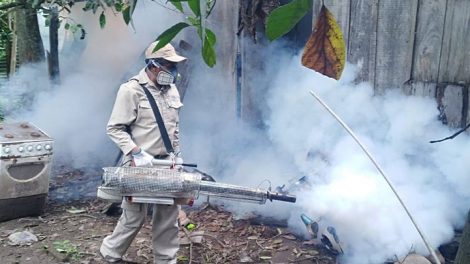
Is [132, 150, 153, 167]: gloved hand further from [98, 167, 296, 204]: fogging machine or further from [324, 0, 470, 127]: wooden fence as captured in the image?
[324, 0, 470, 127]: wooden fence

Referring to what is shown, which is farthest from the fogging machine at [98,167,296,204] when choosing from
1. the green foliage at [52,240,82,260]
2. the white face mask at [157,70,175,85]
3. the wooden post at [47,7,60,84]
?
the wooden post at [47,7,60,84]

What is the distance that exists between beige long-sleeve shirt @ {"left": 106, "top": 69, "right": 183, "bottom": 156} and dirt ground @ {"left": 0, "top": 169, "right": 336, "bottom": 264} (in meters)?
1.22

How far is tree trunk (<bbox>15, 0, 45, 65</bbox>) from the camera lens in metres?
9.07

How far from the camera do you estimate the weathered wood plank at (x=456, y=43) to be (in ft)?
14.5

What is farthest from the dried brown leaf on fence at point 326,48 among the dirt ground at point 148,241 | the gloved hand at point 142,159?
the dirt ground at point 148,241

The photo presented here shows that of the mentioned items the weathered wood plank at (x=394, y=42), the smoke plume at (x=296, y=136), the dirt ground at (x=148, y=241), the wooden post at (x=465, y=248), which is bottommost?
the dirt ground at (x=148, y=241)

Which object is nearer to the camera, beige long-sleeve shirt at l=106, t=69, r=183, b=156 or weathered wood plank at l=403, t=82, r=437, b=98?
weathered wood plank at l=403, t=82, r=437, b=98

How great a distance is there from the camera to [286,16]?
0.97 meters

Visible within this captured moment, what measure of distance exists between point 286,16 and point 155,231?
14.1 feet

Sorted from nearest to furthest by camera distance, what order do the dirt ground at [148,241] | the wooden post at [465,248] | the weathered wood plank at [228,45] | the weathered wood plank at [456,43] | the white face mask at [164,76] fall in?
the wooden post at [465,248], the weathered wood plank at [456,43], the white face mask at [164,76], the dirt ground at [148,241], the weathered wood plank at [228,45]

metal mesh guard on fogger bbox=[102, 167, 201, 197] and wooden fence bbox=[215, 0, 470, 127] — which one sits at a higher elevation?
wooden fence bbox=[215, 0, 470, 127]

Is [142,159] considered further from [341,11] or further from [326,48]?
[326,48]

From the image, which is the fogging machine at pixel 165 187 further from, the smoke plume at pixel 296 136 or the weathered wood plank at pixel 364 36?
the weathered wood plank at pixel 364 36

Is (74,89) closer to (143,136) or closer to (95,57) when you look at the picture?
(95,57)
